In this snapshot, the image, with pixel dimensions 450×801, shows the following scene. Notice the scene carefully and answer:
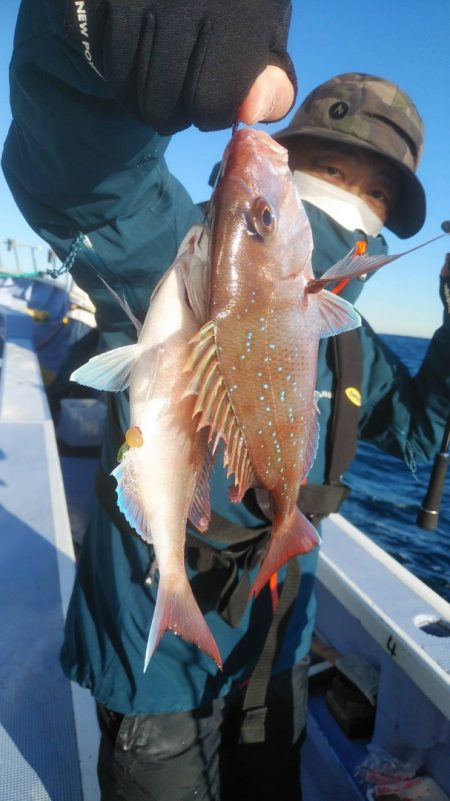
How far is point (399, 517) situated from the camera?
28.2 feet

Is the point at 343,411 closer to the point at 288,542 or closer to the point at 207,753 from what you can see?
the point at 288,542

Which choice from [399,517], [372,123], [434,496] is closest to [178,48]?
[372,123]

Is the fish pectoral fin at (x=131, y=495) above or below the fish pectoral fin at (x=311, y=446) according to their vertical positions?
below

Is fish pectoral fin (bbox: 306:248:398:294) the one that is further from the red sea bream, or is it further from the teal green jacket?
A: the teal green jacket

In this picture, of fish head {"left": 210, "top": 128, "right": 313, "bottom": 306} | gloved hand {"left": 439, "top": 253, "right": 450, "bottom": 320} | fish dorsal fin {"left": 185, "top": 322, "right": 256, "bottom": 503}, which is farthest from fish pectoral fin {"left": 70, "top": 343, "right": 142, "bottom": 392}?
gloved hand {"left": 439, "top": 253, "right": 450, "bottom": 320}

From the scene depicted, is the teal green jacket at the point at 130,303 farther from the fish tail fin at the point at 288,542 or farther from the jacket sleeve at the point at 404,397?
the fish tail fin at the point at 288,542

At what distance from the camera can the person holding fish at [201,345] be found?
923 millimetres

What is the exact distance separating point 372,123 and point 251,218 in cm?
138

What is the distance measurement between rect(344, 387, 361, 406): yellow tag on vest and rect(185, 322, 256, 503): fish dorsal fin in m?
1.06

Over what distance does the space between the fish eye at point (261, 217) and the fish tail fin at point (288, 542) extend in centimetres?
67

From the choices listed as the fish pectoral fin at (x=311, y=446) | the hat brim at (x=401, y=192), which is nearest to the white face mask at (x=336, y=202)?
the hat brim at (x=401, y=192)

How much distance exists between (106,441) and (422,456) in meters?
1.85

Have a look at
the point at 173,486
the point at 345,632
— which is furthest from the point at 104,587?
the point at 345,632

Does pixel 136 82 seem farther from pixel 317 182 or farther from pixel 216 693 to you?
pixel 216 693
